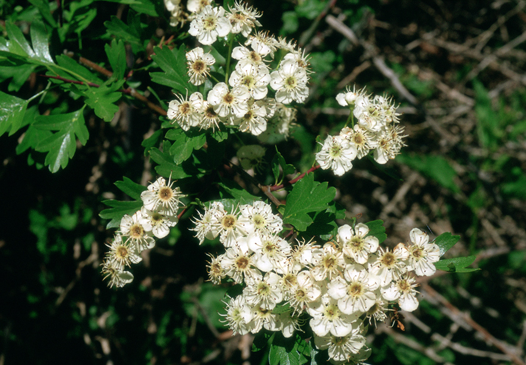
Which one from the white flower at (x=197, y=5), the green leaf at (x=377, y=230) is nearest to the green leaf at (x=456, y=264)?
the green leaf at (x=377, y=230)

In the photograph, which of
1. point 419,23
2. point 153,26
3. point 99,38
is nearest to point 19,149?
point 99,38

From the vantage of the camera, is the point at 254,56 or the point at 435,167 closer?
the point at 254,56

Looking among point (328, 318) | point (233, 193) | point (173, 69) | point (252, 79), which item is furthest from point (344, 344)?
point (173, 69)

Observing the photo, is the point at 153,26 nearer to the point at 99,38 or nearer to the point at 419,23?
the point at 99,38

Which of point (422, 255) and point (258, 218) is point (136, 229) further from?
point (422, 255)

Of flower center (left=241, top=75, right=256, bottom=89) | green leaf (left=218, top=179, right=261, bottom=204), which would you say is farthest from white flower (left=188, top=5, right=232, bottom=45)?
green leaf (left=218, top=179, right=261, bottom=204)

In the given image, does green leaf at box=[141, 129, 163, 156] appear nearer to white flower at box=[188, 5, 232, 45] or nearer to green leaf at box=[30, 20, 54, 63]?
white flower at box=[188, 5, 232, 45]
